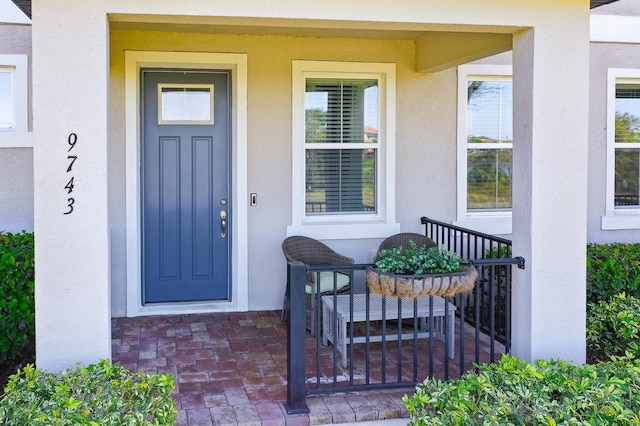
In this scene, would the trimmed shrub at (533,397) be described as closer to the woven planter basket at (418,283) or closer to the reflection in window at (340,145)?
the woven planter basket at (418,283)

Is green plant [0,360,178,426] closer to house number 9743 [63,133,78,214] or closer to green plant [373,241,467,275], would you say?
house number 9743 [63,133,78,214]

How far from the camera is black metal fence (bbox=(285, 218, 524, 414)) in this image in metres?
3.94

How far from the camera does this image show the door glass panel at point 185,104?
6.29 m

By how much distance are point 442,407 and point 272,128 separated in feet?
12.3

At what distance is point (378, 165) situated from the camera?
669cm

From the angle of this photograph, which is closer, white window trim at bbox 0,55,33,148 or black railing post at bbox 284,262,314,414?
black railing post at bbox 284,262,314,414

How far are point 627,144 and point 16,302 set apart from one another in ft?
20.9

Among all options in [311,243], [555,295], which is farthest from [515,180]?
[311,243]

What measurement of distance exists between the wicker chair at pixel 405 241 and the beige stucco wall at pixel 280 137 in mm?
286

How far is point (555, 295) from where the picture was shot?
4.33 meters

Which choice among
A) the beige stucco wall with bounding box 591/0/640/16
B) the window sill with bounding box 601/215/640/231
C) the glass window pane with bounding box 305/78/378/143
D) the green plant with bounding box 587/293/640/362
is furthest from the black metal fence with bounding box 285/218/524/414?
the beige stucco wall with bounding box 591/0/640/16

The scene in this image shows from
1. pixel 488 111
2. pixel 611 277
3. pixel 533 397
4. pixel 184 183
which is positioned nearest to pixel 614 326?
pixel 611 277

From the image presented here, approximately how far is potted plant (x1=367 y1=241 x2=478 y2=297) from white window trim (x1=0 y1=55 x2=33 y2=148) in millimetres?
3607

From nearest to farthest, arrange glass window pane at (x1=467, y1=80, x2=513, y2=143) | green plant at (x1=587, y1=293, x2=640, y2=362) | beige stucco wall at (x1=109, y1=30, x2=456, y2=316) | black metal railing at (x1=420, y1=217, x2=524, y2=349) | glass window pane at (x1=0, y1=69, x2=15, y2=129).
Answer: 1. green plant at (x1=587, y1=293, x2=640, y2=362)
2. black metal railing at (x1=420, y1=217, x2=524, y2=349)
3. glass window pane at (x1=0, y1=69, x2=15, y2=129)
4. beige stucco wall at (x1=109, y1=30, x2=456, y2=316)
5. glass window pane at (x1=467, y1=80, x2=513, y2=143)
